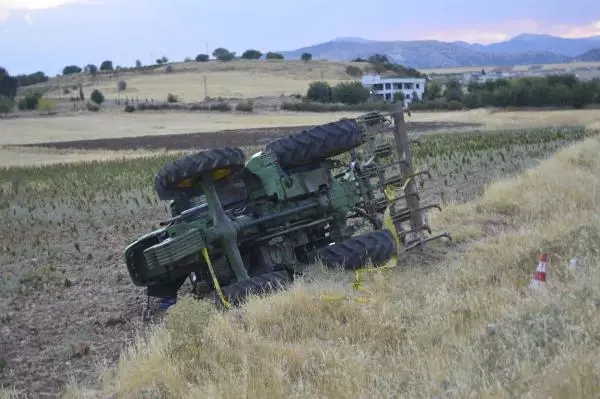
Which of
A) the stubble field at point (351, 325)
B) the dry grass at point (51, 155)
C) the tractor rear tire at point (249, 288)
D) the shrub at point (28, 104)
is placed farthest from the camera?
the shrub at point (28, 104)

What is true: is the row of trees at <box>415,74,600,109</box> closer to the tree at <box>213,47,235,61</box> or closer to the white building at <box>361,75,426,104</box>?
the white building at <box>361,75,426,104</box>

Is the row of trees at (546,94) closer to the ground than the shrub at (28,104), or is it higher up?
closer to the ground

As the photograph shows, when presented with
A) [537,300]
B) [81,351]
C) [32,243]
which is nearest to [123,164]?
[32,243]

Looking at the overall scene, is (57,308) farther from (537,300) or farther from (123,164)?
(123,164)

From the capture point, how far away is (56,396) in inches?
228

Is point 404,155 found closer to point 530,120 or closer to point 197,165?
point 197,165

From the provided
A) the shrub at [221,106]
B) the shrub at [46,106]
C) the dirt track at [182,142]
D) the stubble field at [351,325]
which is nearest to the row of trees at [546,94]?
the dirt track at [182,142]

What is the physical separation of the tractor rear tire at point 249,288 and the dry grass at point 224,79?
9075 centimetres

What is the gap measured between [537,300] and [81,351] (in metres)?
4.02

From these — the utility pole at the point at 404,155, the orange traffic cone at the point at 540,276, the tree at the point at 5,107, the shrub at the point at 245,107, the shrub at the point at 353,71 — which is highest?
the shrub at the point at 353,71

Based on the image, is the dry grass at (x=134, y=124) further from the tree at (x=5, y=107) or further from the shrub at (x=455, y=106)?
the shrub at (x=455, y=106)

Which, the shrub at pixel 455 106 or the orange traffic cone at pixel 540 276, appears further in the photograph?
the shrub at pixel 455 106

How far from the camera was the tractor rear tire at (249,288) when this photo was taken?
757 centimetres

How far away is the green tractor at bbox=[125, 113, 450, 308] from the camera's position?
7770mm
